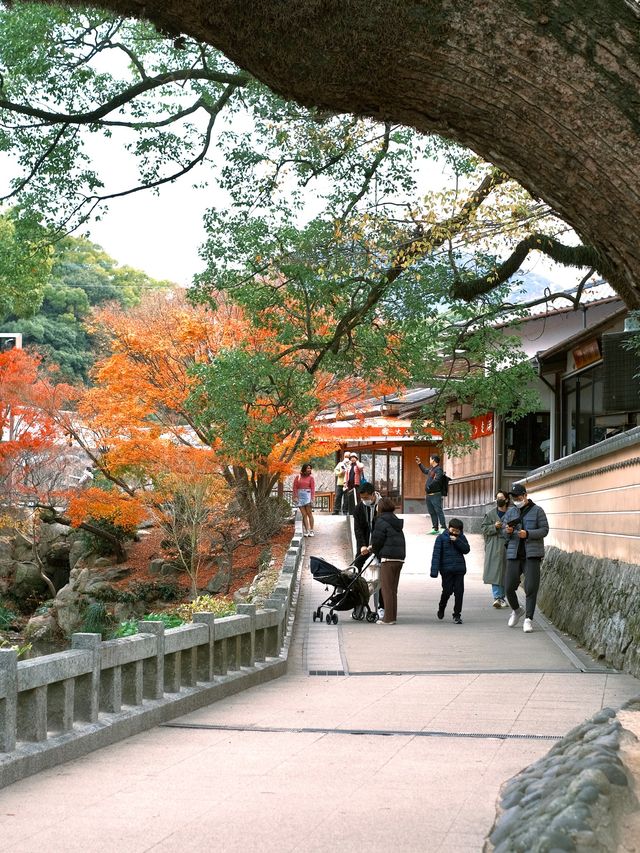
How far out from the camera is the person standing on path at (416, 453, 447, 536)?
84.4 feet

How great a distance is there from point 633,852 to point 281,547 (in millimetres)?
26686

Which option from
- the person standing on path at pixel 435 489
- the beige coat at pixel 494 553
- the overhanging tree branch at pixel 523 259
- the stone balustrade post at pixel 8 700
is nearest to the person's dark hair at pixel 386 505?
the beige coat at pixel 494 553

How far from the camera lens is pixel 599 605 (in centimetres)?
1284

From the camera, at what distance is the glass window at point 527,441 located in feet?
95.3

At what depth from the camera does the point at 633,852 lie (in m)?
3.31

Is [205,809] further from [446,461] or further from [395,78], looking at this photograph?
→ [446,461]

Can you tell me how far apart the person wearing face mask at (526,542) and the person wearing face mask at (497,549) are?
1627mm

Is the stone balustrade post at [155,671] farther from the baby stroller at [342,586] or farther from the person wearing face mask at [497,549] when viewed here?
the person wearing face mask at [497,549]

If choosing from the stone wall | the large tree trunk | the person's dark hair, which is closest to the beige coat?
the stone wall

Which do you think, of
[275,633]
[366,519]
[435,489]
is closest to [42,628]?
[435,489]

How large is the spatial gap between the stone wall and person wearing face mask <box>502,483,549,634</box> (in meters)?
0.63

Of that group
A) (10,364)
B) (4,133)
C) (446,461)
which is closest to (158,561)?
(10,364)

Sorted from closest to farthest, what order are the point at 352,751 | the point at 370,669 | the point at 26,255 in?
the point at 352,751
the point at 370,669
the point at 26,255

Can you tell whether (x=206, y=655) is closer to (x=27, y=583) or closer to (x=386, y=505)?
(x=386, y=505)
